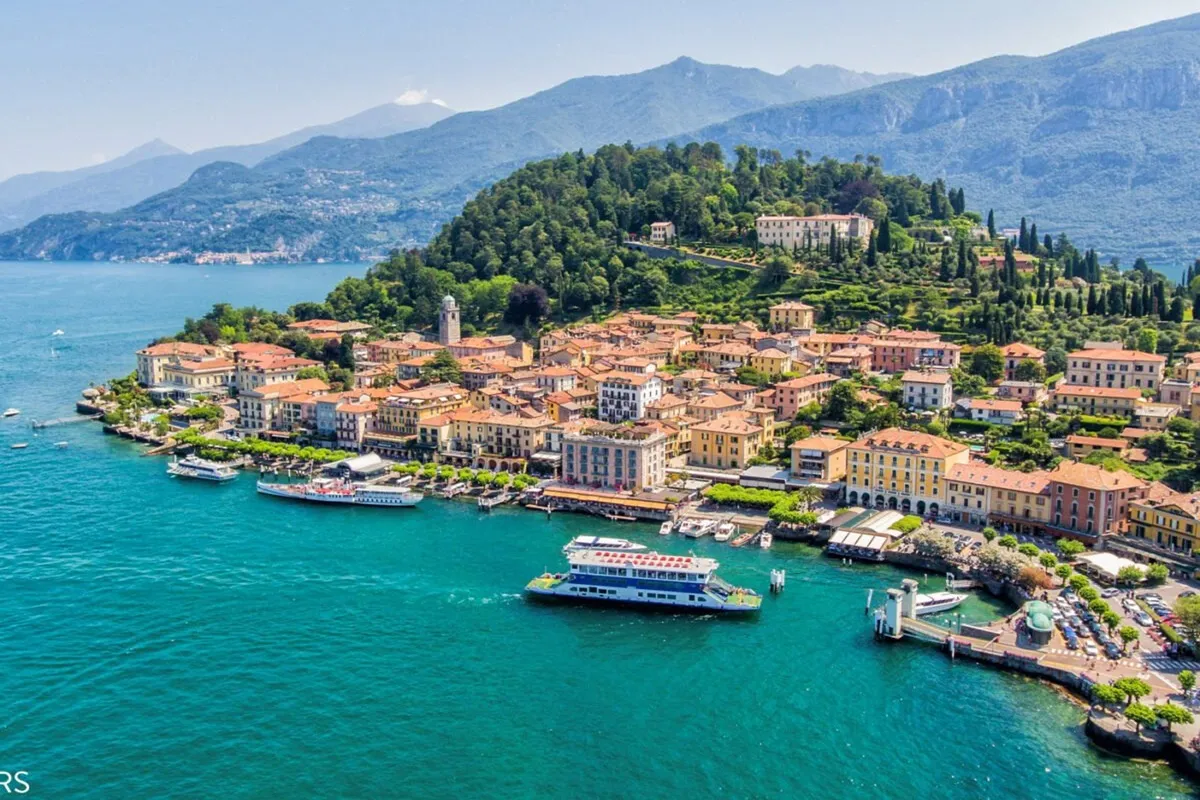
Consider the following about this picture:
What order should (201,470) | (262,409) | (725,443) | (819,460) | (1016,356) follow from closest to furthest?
(819,460) → (725,443) → (201,470) → (1016,356) → (262,409)

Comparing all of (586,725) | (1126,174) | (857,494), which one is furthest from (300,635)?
(1126,174)

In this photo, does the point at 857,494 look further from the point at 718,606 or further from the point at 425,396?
the point at 425,396

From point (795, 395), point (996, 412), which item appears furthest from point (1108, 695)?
point (795, 395)

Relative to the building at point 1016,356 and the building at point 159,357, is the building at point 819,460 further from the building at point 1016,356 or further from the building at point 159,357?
the building at point 159,357

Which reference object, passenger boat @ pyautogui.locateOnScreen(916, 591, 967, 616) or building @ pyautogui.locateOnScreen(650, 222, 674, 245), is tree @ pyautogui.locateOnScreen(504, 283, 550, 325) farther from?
passenger boat @ pyautogui.locateOnScreen(916, 591, 967, 616)

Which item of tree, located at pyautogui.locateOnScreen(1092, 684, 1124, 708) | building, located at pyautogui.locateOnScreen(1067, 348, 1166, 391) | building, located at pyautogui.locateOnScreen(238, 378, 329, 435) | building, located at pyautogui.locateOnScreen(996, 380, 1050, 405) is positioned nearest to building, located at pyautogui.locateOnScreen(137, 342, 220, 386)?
building, located at pyautogui.locateOnScreen(238, 378, 329, 435)

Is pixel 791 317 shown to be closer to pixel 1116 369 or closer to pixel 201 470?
pixel 1116 369
